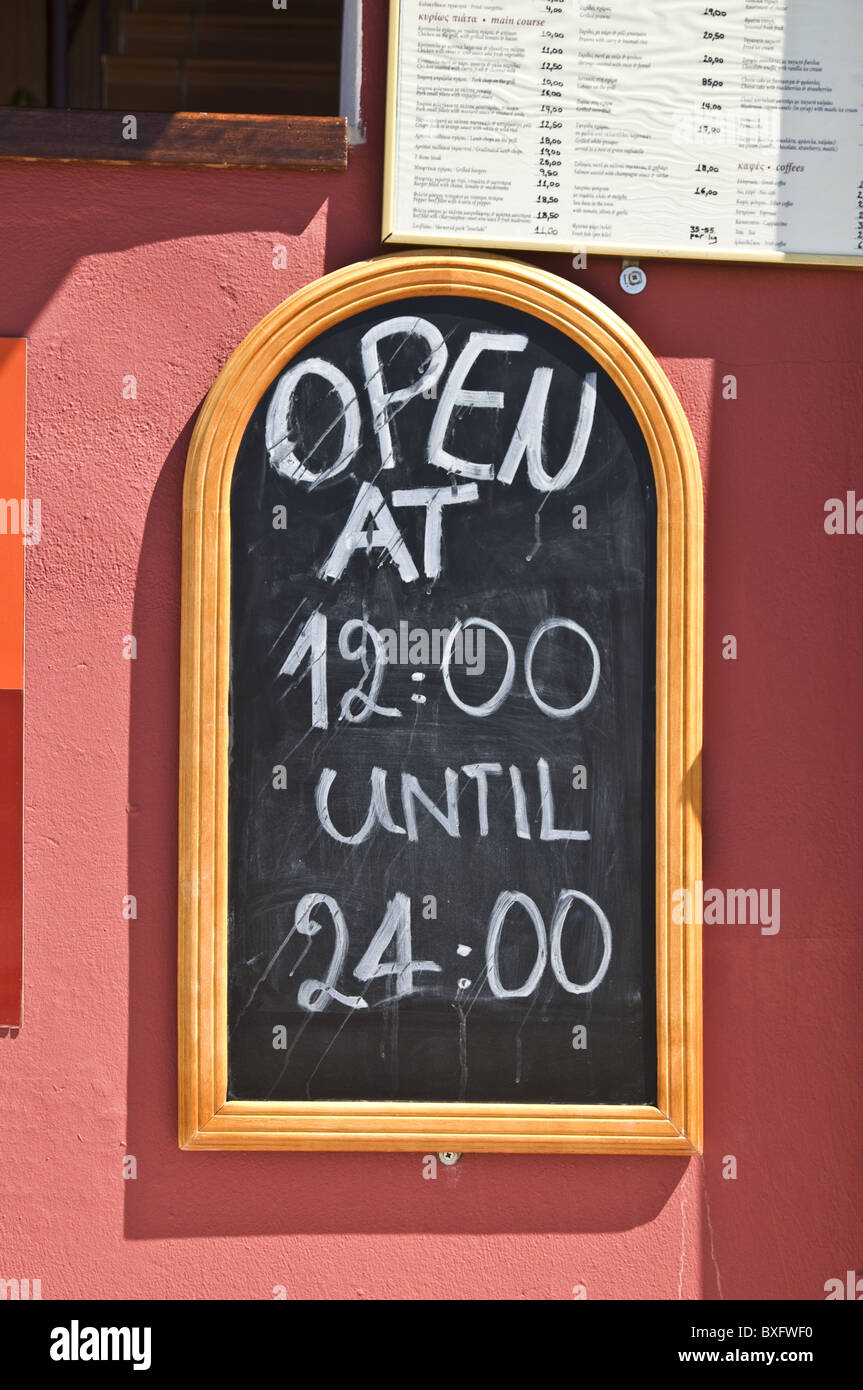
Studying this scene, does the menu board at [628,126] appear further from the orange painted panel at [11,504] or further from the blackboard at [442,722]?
the orange painted panel at [11,504]

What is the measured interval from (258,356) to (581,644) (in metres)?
1.16

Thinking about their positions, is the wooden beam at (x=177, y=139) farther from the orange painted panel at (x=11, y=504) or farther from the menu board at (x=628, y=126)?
the orange painted panel at (x=11, y=504)

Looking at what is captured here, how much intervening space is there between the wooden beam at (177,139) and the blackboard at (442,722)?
18.7 inches

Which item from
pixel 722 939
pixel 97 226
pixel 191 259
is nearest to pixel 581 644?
pixel 722 939

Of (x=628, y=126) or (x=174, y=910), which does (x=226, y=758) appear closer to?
→ (x=174, y=910)

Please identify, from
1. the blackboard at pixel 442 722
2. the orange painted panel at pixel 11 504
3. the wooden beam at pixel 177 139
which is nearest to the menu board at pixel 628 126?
the wooden beam at pixel 177 139

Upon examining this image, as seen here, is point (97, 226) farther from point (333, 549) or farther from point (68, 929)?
point (68, 929)

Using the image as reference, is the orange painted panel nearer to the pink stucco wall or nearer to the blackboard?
the pink stucco wall

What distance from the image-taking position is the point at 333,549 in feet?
10.1

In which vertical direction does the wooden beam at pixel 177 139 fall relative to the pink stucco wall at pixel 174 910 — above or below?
above

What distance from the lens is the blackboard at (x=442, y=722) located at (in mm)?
3061

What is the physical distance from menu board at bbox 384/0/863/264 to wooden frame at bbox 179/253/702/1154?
176mm

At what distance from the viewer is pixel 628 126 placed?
3062 mm

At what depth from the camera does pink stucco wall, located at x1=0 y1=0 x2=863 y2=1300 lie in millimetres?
3068
